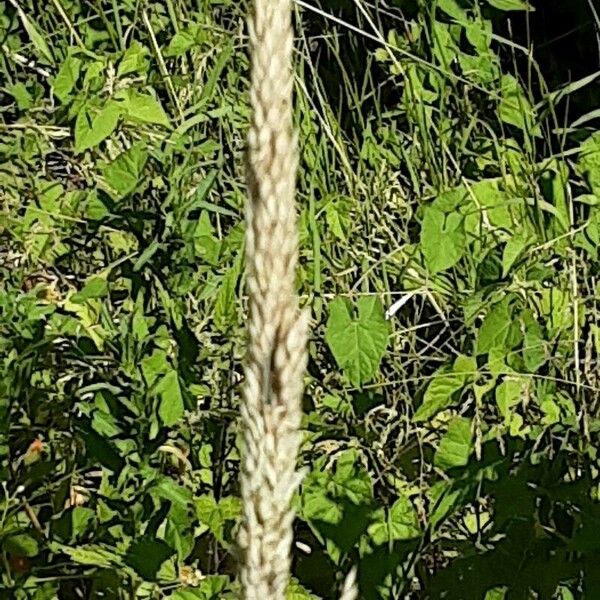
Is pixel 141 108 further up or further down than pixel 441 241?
further up

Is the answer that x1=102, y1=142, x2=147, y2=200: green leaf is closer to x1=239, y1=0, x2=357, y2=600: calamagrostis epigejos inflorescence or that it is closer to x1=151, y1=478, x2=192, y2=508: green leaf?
x1=151, y1=478, x2=192, y2=508: green leaf

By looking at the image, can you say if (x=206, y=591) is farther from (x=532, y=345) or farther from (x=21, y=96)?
(x=21, y=96)

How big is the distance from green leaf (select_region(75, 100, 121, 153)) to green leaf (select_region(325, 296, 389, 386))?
24.3 inches

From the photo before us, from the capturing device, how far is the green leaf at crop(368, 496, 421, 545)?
213 cm

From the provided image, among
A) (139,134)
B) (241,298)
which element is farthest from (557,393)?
(139,134)

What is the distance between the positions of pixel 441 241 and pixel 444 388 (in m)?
0.26

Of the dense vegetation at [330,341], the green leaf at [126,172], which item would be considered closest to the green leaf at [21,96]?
the dense vegetation at [330,341]

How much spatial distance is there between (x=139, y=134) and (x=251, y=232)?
6.91 feet

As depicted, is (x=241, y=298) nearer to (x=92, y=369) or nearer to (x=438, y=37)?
(x=92, y=369)

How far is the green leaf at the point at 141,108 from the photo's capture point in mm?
2602

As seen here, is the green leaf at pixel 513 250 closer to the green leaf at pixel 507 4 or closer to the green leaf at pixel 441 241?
the green leaf at pixel 441 241

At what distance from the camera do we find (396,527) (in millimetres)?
2131

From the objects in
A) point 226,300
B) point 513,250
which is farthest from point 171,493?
point 513,250

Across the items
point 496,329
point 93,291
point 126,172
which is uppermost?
point 126,172
